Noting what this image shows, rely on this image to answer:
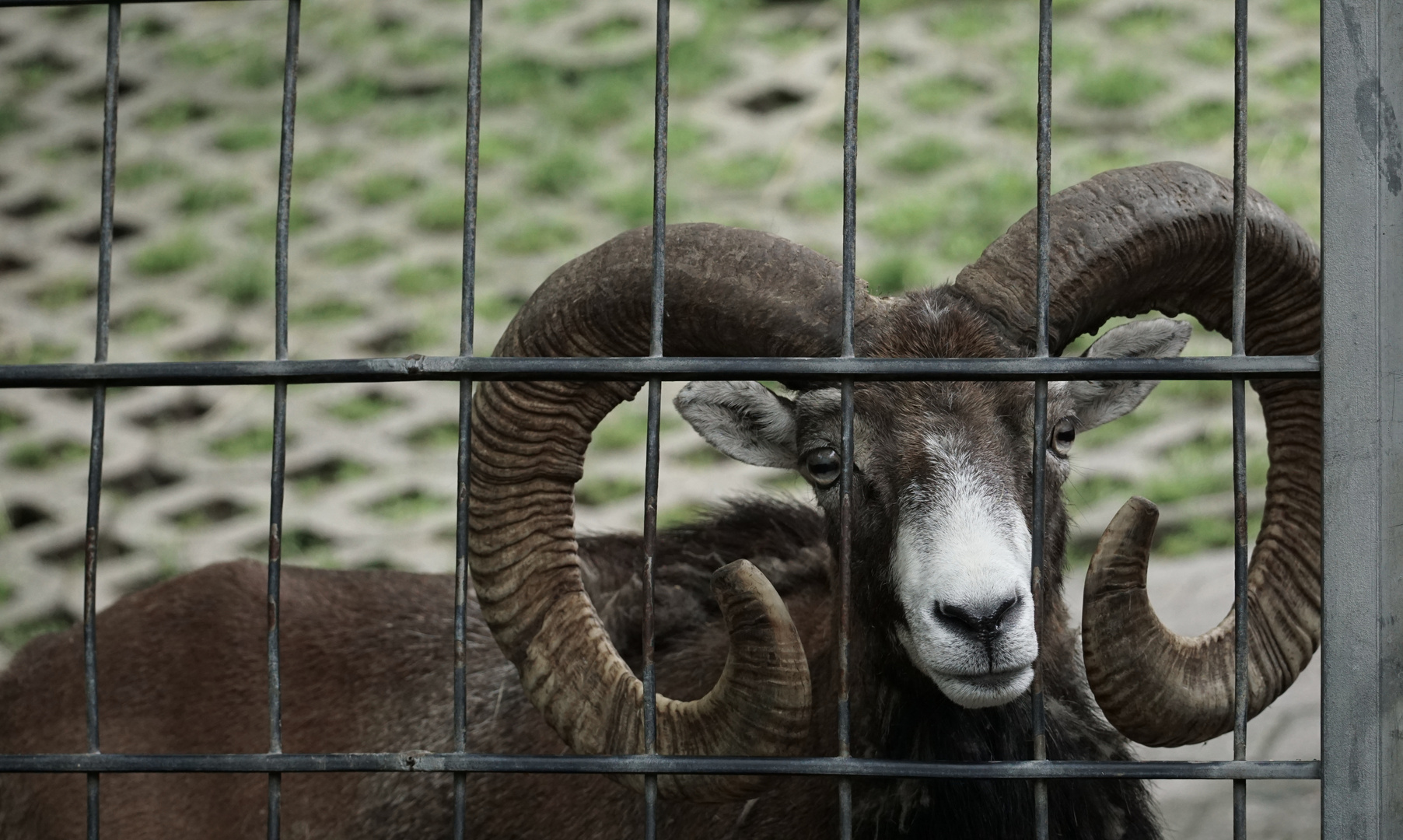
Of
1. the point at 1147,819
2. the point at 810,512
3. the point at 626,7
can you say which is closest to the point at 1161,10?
the point at 626,7

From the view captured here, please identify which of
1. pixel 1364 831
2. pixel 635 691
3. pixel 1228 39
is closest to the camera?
Result: pixel 1364 831

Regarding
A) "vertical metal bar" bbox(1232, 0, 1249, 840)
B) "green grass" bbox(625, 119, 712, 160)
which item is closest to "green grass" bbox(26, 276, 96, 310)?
"green grass" bbox(625, 119, 712, 160)

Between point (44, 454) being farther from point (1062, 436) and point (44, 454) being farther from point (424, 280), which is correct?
point (1062, 436)

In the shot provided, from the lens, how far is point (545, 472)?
420 cm

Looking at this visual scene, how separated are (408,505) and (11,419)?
323cm

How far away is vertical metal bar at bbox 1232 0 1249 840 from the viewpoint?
10.8ft

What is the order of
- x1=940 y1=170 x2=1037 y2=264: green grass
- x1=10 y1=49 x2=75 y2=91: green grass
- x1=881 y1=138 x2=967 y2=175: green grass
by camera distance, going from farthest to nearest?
x1=10 y1=49 x2=75 y2=91: green grass → x1=881 y1=138 x2=967 y2=175: green grass → x1=940 y1=170 x2=1037 y2=264: green grass

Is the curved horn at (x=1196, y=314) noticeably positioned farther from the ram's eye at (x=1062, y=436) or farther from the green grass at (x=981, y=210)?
the green grass at (x=981, y=210)

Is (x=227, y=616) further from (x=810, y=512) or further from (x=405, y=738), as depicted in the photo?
(x=810, y=512)

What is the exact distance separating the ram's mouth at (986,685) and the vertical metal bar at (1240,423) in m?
0.53

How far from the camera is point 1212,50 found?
11617 millimetres

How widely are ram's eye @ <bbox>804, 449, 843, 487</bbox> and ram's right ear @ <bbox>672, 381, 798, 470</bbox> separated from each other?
227 mm

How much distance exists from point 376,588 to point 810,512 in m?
1.94

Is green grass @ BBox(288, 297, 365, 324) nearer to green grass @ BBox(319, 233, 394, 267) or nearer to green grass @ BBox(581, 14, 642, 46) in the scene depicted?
green grass @ BBox(319, 233, 394, 267)
